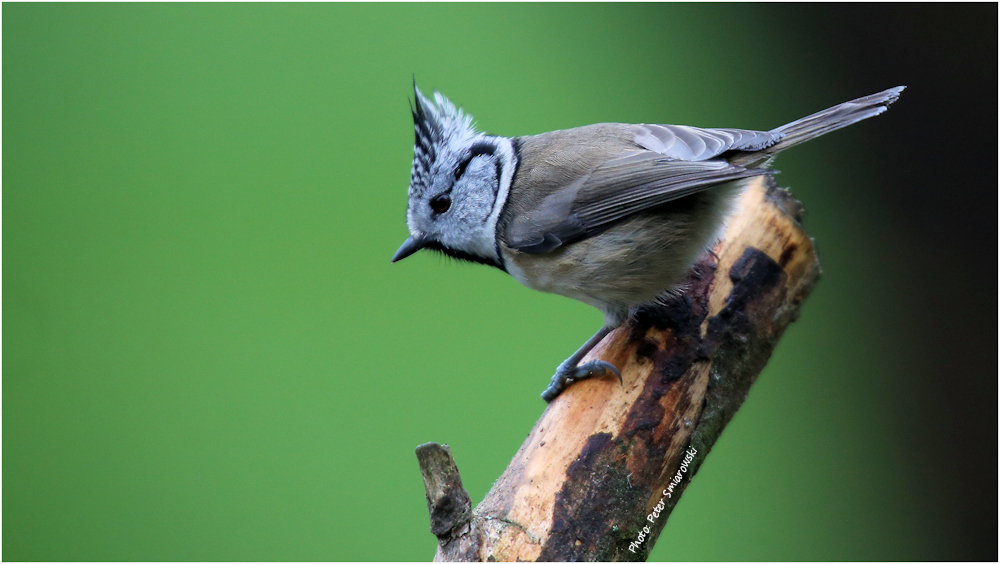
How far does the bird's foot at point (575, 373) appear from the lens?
Result: 175 centimetres

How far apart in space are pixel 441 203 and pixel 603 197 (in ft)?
1.54

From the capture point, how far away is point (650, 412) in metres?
1.66

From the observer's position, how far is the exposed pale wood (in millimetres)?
1480

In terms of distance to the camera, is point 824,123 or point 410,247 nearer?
point 824,123

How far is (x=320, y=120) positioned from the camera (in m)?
3.34

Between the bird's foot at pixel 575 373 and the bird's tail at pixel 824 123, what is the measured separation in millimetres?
626

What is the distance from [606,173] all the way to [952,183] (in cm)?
157

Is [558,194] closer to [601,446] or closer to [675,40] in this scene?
[601,446]

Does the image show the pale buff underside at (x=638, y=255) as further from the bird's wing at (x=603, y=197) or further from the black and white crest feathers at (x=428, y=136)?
the black and white crest feathers at (x=428, y=136)

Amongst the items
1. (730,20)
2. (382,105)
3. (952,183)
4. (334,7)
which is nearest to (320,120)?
(382,105)

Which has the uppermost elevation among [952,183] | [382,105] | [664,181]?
[382,105]

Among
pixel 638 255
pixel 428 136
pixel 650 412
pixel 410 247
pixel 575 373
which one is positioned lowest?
pixel 650 412

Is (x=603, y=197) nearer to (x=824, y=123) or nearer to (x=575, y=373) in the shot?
(x=575, y=373)

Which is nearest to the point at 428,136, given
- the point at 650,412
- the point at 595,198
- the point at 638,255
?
the point at 595,198
